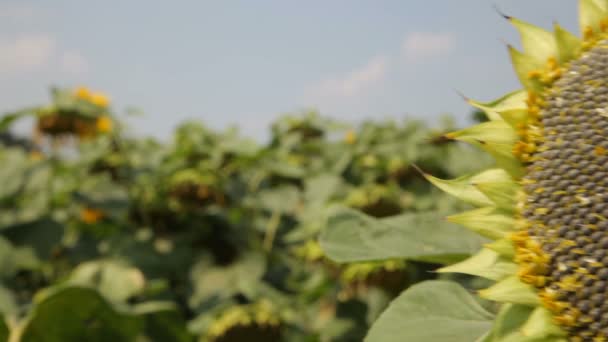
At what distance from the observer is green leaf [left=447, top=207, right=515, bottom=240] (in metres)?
0.80

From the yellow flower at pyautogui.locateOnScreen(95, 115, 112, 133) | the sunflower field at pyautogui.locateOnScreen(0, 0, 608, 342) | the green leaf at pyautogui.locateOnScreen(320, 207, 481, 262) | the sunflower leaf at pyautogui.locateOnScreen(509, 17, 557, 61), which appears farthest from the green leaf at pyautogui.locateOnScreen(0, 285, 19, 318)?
the yellow flower at pyautogui.locateOnScreen(95, 115, 112, 133)

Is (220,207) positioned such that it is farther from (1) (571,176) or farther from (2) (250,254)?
(1) (571,176)

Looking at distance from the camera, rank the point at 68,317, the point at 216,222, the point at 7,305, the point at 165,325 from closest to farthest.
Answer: the point at 68,317 → the point at 7,305 → the point at 165,325 → the point at 216,222

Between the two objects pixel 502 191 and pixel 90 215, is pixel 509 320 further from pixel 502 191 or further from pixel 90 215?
pixel 90 215

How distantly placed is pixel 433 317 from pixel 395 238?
0.49ft

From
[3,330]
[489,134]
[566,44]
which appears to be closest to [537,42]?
[566,44]

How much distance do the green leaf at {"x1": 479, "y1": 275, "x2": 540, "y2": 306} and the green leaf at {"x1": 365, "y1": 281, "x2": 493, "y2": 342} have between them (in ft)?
0.27

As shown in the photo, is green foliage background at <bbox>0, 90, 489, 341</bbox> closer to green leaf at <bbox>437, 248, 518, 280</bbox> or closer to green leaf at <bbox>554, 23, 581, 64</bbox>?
green leaf at <bbox>437, 248, 518, 280</bbox>

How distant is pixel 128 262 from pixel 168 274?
36cm

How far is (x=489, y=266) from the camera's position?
79cm

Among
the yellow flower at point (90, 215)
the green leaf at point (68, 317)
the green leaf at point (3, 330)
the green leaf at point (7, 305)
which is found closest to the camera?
the green leaf at point (3, 330)

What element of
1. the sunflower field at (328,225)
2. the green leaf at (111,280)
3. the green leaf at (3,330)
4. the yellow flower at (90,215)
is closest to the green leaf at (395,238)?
the sunflower field at (328,225)

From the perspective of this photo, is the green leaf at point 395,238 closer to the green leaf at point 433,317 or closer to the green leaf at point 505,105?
the green leaf at point 433,317

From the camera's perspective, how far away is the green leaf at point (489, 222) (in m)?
0.80
